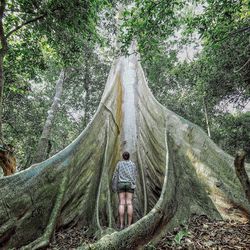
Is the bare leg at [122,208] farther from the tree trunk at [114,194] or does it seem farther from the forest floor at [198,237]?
the forest floor at [198,237]

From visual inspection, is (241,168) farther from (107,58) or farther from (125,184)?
(107,58)

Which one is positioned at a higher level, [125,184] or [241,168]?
[125,184]

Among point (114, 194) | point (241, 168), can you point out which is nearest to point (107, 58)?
point (114, 194)

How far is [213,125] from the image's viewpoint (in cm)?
1795

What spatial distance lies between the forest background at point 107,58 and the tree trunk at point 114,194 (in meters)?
1.78

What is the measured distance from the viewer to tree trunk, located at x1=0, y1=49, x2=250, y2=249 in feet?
11.8

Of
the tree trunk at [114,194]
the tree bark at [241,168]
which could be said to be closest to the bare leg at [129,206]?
the tree trunk at [114,194]

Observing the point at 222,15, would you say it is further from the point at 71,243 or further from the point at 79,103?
the point at 79,103

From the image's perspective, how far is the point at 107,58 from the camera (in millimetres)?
15242

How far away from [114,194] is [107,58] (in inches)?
432

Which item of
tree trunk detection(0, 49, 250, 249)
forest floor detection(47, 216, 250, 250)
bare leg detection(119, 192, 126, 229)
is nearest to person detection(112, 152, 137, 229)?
bare leg detection(119, 192, 126, 229)

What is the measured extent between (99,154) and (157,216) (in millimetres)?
2377

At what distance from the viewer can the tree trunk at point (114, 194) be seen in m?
3.60

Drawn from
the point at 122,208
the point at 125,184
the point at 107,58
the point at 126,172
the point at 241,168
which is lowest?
the point at 122,208
